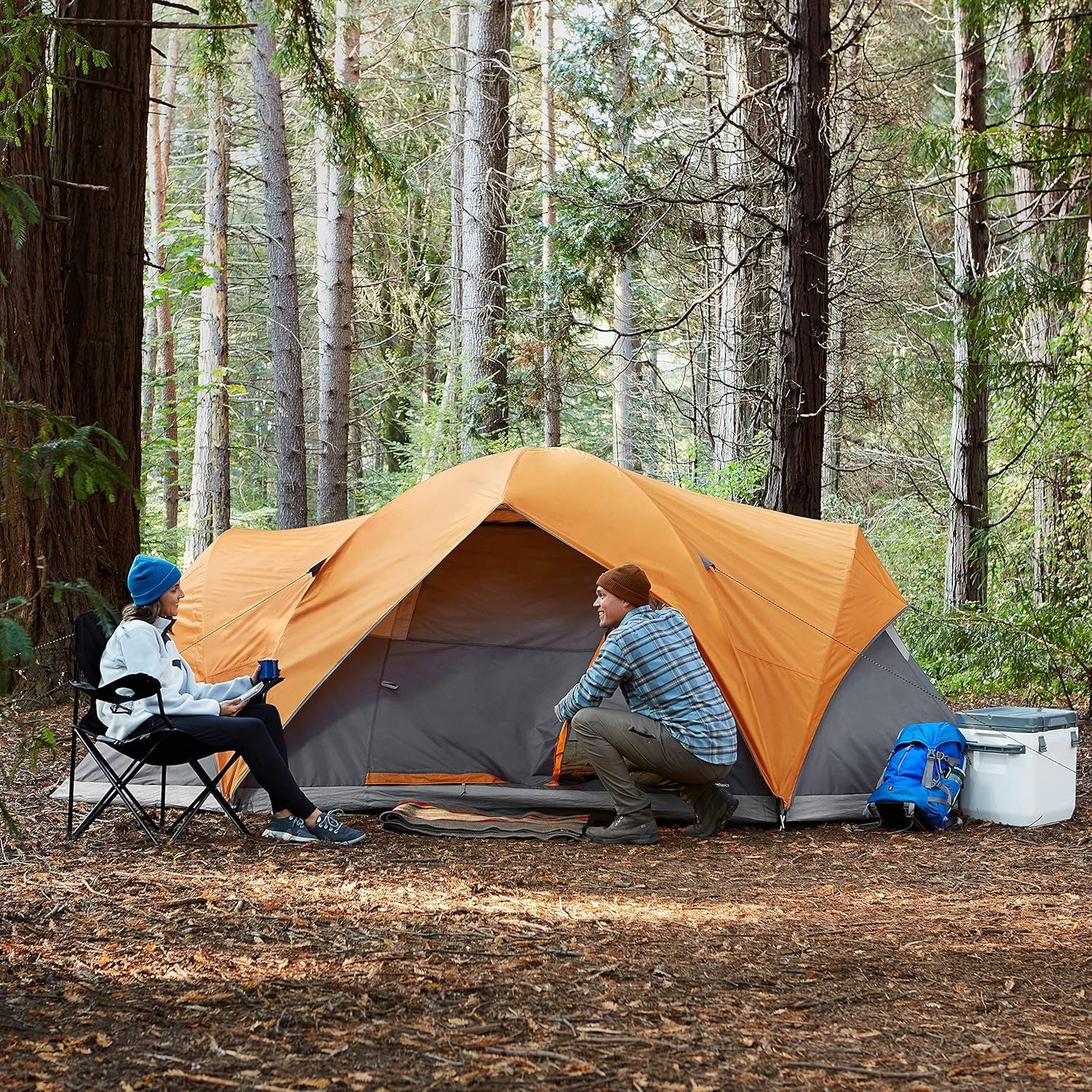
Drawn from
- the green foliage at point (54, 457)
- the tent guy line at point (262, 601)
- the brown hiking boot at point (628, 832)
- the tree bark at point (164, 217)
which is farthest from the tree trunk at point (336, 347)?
the green foliage at point (54, 457)

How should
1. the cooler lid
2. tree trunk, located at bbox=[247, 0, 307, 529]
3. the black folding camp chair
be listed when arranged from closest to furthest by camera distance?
the black folding camp chair → the cooler lid → tree trunk, located at bbox=[247, 0, 307, 529]

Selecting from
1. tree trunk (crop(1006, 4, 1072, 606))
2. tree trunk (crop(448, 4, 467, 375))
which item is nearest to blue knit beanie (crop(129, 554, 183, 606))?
tree trunk (crop(1006, 4, 1072, 606))

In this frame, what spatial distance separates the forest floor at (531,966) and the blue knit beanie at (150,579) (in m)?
0.88

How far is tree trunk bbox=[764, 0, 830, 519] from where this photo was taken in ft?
23.4

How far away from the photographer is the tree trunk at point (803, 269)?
714 centimetres

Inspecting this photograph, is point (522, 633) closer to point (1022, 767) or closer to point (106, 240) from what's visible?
point (1022, 767)

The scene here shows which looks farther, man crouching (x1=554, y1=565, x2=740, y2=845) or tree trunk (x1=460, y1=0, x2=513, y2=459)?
tree trunk (x1=460, y1=0, x2=513, y2=459)

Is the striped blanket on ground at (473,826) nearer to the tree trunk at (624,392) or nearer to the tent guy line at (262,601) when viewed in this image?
the tent guy line at (262,601)

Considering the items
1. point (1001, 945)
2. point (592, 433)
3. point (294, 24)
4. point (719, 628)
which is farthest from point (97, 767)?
point (592, 433)

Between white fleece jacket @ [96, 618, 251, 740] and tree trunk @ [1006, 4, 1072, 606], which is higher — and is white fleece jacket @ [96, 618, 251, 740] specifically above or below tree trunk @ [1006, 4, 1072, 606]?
below

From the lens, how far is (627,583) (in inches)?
186

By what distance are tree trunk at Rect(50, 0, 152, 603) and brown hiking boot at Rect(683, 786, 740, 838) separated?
321cm

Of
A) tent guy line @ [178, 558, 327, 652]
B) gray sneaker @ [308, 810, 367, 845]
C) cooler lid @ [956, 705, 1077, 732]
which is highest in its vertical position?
tent guy line @ [178, 558, 327, 652]

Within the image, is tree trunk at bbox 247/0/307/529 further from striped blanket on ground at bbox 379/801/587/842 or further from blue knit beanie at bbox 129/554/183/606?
blue knit beanie at bbox 129/554/183/606
